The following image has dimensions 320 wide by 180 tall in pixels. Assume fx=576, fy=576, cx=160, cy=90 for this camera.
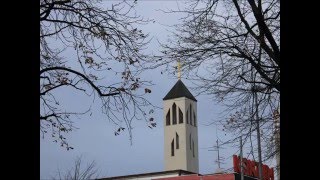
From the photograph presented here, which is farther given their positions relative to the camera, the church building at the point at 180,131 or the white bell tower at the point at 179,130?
the white bell tower at the point at 179,130

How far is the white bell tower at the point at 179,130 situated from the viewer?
86375mm

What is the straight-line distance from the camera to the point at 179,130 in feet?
293

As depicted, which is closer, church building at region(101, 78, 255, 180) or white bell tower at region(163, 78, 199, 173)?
church building at region(101, 78, 255, 180)

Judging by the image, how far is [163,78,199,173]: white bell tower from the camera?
283 feet

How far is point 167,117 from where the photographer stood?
90125 millimetres
